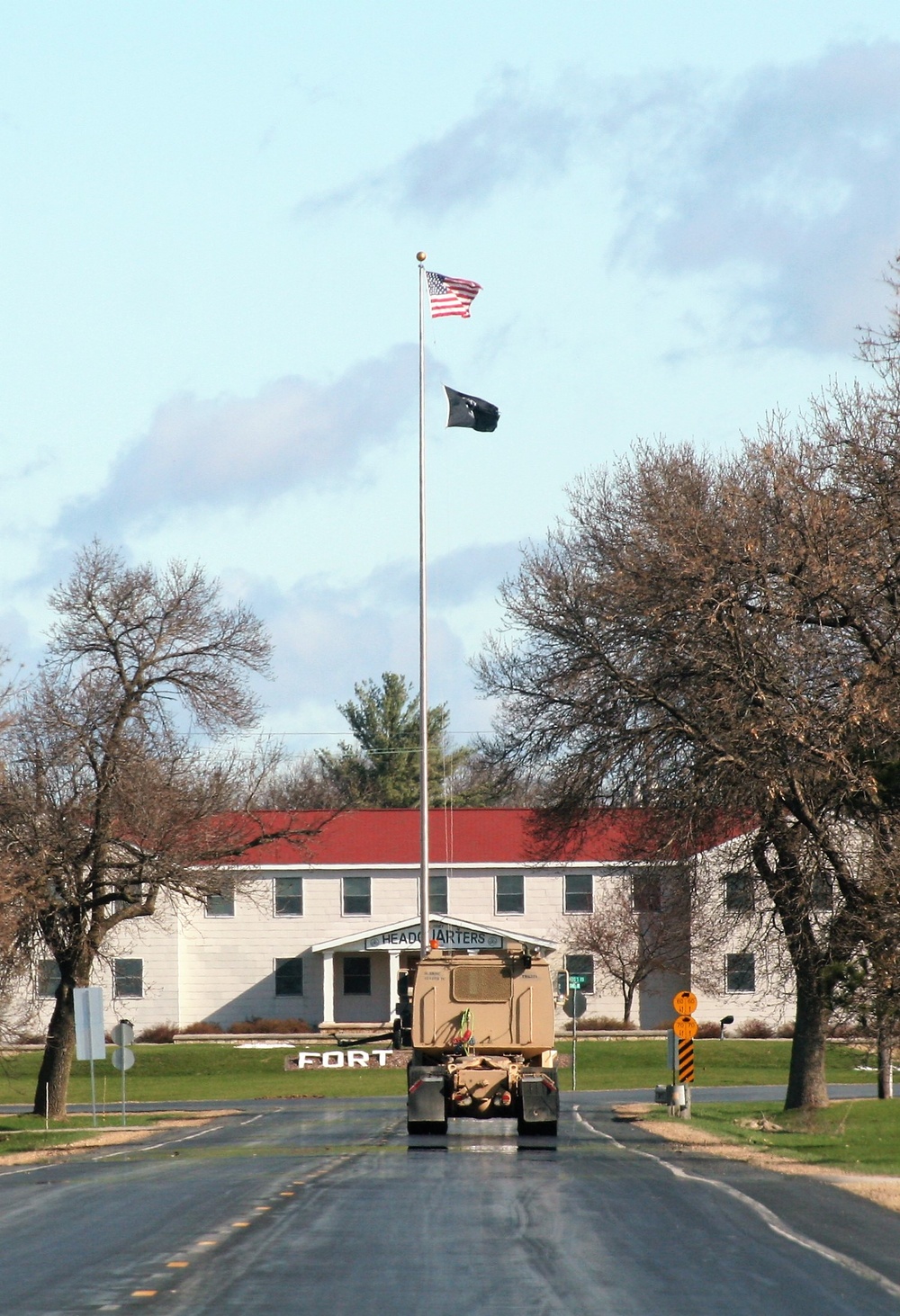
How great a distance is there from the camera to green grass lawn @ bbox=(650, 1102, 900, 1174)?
22.6 meters

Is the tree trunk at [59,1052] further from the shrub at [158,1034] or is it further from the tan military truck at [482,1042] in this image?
the shrub at [158,1034]

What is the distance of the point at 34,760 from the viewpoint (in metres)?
33.6

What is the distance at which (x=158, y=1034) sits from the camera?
6116 centimetres

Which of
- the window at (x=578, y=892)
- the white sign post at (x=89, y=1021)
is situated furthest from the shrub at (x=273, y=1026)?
the white sign post at (x=89, y=1021)

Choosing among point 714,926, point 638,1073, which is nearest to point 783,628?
point 714,926

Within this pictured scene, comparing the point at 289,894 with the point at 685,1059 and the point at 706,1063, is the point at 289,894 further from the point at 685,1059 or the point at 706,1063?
the point at 685,1059

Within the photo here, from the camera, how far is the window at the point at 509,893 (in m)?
64.1

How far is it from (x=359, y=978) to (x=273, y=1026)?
3.69m

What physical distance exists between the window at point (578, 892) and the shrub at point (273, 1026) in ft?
34.4

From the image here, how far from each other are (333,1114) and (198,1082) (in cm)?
1633

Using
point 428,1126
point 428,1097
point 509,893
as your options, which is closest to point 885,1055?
point 428,1126

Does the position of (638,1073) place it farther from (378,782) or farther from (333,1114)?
(378,782)

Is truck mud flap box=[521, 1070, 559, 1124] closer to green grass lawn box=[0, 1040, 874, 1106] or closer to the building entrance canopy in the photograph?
green grass lawn box=[0, 1040, 874, 1106]

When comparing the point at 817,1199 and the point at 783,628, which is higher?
the point at 783,628
